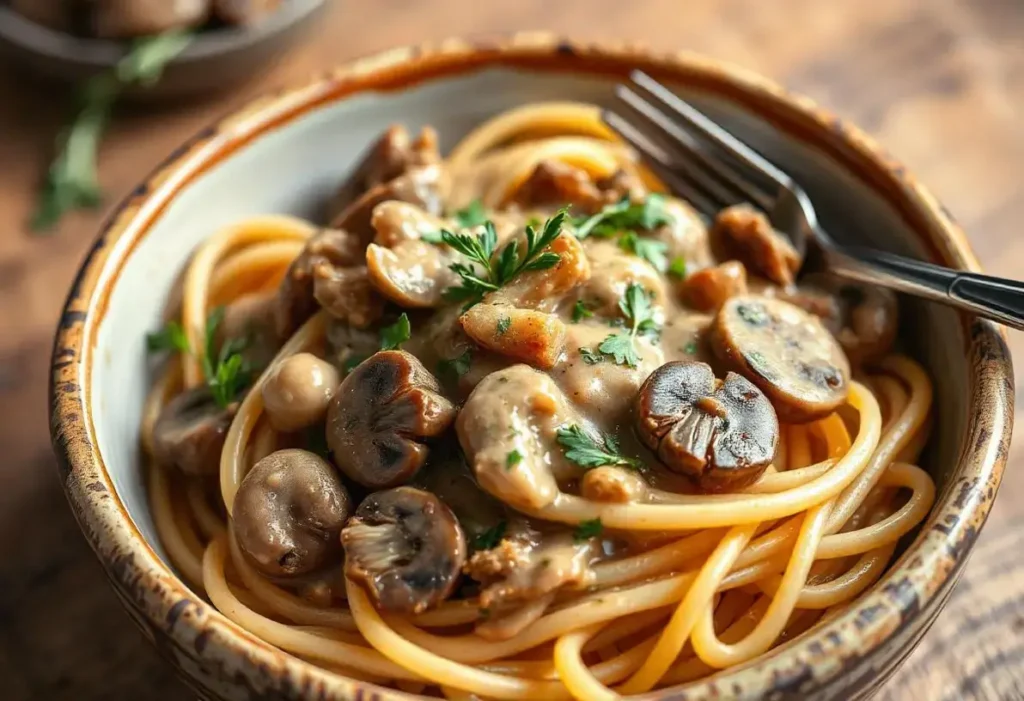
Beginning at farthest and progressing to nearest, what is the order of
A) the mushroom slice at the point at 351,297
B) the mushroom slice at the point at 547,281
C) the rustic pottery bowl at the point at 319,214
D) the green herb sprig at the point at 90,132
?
the green herb sprig at the point at 90,132, the mushroom slice at the point at 351,297, the mushroom slice at the point at 547,281, the rustic pottery bowl at the point at 319,214

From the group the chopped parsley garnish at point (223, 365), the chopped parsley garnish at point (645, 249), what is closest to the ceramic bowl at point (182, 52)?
the chopped parsley garnish at point (223, 365)

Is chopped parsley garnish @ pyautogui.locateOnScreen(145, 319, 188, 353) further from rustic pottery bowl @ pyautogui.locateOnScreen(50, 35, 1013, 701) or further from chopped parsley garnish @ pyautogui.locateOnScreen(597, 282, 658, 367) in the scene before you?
chopped parsley garnish @ pyautogui.locateOnScreen(597, 282, 658, 367)

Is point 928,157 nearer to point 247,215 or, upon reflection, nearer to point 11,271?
point 247,215

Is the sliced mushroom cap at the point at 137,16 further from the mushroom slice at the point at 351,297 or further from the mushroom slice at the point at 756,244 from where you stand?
the mushroom slice at the point at 756,244

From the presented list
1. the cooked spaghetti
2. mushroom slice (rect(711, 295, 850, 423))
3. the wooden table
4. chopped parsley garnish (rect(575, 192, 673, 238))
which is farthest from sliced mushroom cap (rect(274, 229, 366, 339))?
mushroom slice (rect(711, 295, 850, 423))

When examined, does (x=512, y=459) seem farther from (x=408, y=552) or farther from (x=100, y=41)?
(x=100, y=41)

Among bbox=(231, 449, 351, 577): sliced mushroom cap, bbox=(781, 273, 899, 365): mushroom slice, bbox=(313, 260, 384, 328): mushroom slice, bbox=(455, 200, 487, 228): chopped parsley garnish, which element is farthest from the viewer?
bbox=(455, 200, 487, 228): chopped parsley garnish

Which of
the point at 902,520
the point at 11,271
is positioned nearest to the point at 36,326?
the point at 11,271
